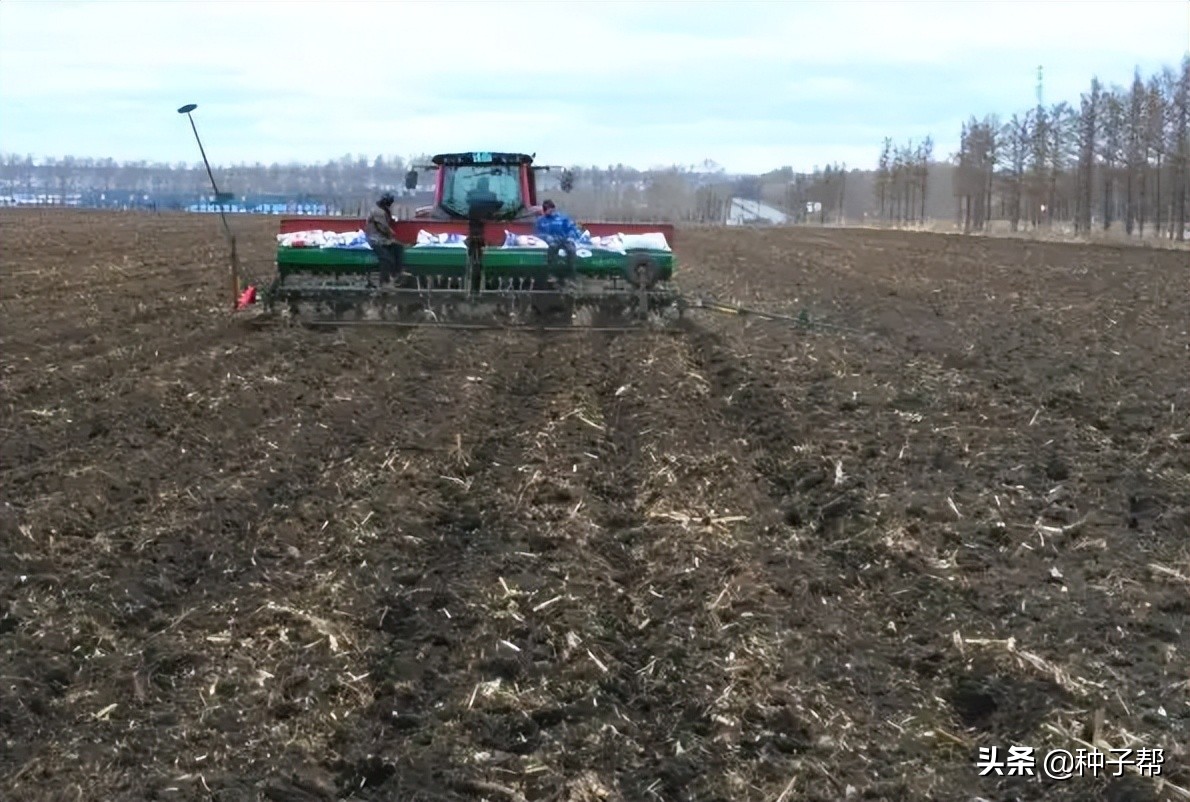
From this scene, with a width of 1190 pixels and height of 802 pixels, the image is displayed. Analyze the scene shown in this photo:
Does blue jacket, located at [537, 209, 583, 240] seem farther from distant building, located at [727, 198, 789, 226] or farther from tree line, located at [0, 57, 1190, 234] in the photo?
distant building, located at [727, 198, 789, 226]

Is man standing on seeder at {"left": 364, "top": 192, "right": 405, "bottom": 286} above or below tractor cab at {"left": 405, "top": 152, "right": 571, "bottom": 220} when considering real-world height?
below

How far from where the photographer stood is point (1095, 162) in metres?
67.2

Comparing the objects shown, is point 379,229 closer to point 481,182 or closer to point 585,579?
point 481,182

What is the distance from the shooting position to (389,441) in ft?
31.3

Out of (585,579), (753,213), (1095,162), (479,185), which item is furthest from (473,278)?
(753,213)

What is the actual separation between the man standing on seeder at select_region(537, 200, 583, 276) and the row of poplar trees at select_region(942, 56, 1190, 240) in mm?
42784

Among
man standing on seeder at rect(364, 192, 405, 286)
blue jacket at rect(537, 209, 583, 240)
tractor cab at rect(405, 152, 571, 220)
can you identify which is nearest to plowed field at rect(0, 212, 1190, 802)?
man standing on seeder at rect(364, 192, 405, 286)

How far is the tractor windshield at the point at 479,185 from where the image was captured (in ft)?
61.0

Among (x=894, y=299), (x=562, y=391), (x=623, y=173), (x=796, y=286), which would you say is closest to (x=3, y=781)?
(x=562, y=391)

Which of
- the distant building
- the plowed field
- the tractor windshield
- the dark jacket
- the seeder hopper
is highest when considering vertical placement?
the distant building

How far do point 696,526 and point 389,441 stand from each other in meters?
3.21

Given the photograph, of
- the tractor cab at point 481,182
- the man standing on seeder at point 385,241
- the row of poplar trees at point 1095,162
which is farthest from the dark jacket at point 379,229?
the row of poplar trees at point 1095,162

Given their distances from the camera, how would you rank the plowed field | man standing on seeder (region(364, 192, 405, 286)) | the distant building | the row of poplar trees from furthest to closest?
the distant building → the row of poplar trees → man standing on seeder (region(364, 192, 405, 286)) → the plowed field

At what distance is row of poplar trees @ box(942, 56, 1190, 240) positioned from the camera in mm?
56125
